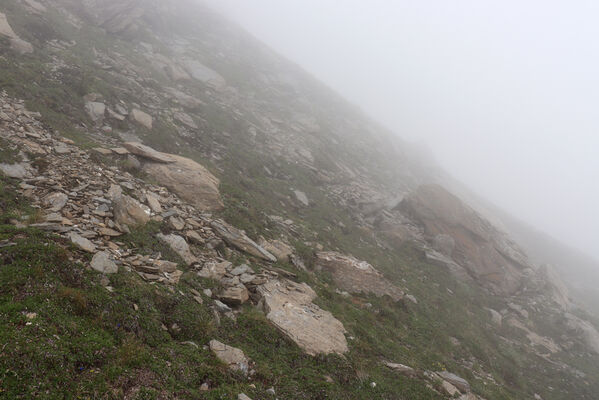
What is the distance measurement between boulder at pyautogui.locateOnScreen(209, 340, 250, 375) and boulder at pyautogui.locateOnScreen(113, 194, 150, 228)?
21.7ft

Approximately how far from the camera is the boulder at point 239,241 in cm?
1603

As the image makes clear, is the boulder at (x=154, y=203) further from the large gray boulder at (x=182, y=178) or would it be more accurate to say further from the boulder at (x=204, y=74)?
the boulder at (x=204, y=74)

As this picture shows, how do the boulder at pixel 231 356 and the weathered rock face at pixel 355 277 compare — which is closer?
the boulder at pixel 231 356

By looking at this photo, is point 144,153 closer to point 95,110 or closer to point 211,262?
point 95,110

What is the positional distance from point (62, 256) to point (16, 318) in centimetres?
248

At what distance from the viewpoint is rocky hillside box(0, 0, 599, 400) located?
808 cm

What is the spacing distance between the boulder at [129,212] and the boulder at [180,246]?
1172mm

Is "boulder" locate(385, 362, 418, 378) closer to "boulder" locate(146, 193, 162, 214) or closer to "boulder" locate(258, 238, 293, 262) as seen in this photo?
"boulder" locate(258, 238, 293, 262)

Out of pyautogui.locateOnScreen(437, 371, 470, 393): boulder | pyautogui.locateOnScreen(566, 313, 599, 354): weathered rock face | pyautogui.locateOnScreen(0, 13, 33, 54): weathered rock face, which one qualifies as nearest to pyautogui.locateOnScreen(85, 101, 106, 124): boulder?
pyautogui.locateOnScreen(0, 13, 33, 54): weathered rock face

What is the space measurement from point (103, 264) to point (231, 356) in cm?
527

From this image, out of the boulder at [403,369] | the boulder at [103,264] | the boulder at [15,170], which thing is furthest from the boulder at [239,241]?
the boulder at [15,170]

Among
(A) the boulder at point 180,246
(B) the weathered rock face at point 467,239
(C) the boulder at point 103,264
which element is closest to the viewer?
(C) the boulder at point 103,264

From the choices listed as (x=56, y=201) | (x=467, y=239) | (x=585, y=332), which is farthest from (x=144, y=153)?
(x=585, y=332)

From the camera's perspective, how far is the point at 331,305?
50.1 feet
